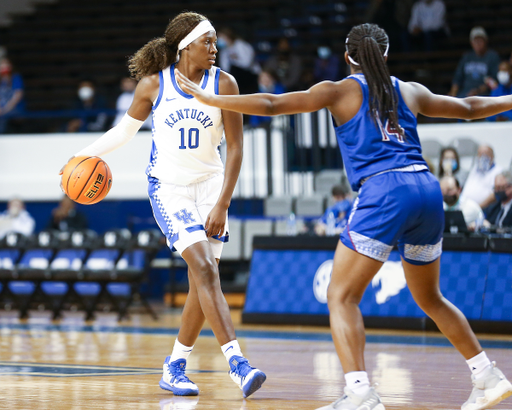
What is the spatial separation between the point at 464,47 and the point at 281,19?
3.65 meters

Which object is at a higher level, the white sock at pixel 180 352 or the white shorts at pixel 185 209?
the white shorts at pixel 185 209

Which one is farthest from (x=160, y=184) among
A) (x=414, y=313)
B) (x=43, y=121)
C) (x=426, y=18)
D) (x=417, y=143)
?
(x=43, y=121)

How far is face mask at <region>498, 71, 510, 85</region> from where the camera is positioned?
10102 mm

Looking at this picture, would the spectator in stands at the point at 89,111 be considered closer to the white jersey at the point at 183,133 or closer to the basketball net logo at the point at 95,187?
the basketball net logo at the point at 95,187

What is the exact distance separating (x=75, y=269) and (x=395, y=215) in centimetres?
694

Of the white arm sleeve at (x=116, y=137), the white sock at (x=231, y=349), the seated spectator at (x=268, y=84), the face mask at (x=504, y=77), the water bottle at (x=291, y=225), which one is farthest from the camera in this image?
the seated spectator at (x=268, y=84)

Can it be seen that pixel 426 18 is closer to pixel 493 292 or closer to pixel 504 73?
pixel 504 73

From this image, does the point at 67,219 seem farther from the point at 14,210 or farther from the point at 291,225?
the point at 291,225

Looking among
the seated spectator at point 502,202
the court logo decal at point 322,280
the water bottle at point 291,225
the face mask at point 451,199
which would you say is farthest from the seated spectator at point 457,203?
the water bottle at point 291,225

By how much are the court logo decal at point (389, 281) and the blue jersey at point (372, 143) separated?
410cm

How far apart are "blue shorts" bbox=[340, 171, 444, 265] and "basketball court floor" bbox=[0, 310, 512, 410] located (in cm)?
87

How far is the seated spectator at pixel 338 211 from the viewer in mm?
8297

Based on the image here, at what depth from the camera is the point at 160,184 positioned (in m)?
4.04

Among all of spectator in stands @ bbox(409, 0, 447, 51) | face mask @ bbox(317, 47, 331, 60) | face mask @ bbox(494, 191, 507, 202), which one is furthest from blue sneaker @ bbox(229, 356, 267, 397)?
face mask @ bbox(317, 47, 331, 60)
